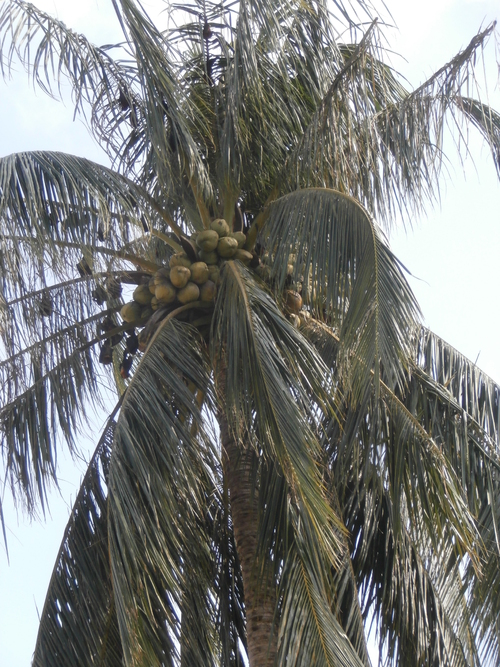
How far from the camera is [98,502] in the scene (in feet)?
19.7

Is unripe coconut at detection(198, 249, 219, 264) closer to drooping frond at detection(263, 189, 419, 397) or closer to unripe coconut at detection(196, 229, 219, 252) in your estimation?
unripe coconut at detection(196, 229, 219, 252)

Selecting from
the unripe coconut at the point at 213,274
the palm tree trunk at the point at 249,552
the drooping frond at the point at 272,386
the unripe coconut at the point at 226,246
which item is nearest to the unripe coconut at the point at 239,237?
the unripe coconut at the point at 226,246

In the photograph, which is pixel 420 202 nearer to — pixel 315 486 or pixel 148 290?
pixel 148 290

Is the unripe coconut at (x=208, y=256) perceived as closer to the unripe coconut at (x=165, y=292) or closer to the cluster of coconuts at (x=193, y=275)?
the cluster of coconuts at (x=193, y=275)

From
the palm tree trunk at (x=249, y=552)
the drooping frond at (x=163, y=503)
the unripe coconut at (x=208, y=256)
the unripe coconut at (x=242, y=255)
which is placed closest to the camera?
the drooping frond at (x=163, y=503)

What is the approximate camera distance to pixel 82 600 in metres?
5.65

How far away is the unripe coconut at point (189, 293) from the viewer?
19.0 ft

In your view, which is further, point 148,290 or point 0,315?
point 148,290

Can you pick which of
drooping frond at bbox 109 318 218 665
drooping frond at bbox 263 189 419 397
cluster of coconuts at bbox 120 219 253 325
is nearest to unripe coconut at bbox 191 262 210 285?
cluster of coconuts at bbox 120 219 253 325

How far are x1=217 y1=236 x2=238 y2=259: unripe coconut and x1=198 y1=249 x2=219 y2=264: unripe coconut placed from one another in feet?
0.14

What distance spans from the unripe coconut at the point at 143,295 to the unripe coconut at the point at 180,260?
28cm

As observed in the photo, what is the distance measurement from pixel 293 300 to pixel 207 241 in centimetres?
64

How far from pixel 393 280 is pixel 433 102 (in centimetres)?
167

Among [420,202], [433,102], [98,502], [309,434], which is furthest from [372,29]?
[98,502]
